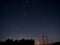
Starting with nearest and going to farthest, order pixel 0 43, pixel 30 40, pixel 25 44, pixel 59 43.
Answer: pixel 0 43 → pixel 25 44 → pixel 30 40 → pixel 59 43

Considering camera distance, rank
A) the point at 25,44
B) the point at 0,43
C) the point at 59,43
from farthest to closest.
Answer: the point at 59,43
the point at 25,44
the point at 0,43

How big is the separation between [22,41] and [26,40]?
256cm

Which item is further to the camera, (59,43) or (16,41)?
(59,43)

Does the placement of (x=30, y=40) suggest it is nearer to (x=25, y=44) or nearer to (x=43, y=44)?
(x=25, y=44)

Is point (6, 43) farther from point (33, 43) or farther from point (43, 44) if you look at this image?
point (43, 44)

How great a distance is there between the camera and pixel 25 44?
50125mm

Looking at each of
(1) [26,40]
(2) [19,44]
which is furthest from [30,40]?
(2) [19,44]

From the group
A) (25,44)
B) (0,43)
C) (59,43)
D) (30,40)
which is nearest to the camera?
(0,43)

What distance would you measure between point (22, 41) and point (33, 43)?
6.56 meters

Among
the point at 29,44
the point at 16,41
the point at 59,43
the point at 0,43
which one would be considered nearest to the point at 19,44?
the point at 16,41

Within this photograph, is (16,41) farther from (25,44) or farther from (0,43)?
(0,43)

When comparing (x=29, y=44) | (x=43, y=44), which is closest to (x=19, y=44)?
(x=29, y=44)

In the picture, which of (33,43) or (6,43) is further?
(33,43)

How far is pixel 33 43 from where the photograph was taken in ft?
170
